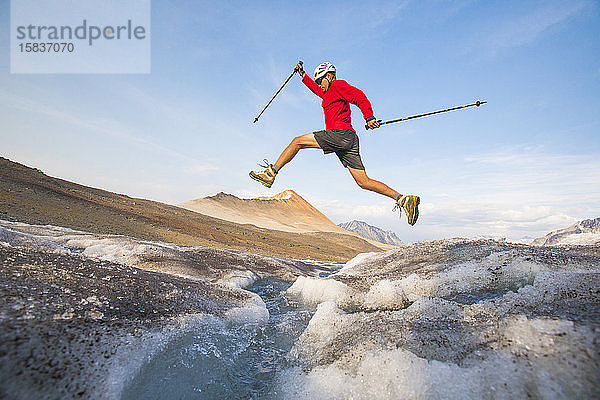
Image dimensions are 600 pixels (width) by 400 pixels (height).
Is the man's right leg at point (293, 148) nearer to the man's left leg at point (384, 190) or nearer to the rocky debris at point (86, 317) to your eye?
the man's left leg at point (384, 190)

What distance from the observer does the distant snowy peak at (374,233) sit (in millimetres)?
90656

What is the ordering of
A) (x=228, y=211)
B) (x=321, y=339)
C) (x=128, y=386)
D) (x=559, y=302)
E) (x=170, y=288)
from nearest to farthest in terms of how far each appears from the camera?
1. (x=128, y=386)
2. (x=559, y=302)
3. (x=321, y=339)
4. (x=170, y=288)
5. (x=228, y=211)

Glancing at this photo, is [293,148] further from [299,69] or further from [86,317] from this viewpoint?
[86,317]

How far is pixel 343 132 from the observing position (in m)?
4.83

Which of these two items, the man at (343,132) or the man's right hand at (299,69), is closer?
the man at (343,132)

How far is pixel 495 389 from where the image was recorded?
141cm

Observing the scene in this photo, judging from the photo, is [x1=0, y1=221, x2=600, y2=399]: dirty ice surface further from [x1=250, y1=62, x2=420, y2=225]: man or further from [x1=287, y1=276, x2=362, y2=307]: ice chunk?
[x1=250, y1=62, x2=420, y2=225]: man

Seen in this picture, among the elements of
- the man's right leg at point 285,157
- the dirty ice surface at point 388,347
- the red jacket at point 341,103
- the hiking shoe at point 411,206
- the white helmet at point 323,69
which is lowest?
the dirty ice surface at point 388,347

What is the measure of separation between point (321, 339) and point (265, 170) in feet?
11.4

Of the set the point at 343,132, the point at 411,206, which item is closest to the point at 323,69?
the point at 343,132

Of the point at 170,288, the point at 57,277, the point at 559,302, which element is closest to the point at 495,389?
the point at 559,302

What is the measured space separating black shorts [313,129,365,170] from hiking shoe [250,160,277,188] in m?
0.92

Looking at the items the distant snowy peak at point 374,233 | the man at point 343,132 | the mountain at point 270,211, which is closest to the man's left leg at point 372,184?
the man at point 343,132

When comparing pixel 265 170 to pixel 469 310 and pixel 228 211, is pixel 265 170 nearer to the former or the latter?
pixel 469 310
